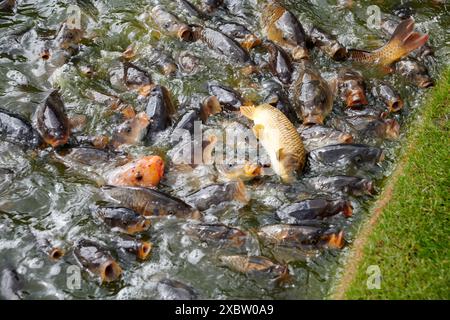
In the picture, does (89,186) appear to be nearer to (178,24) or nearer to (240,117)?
(240,117)

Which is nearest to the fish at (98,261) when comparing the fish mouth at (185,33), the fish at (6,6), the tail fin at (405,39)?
the fish mouth at (185,33)

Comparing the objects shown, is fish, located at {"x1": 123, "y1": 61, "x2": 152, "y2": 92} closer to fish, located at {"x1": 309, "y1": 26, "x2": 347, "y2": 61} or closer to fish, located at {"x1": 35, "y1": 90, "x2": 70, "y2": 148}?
fish, located at {"x1": 35, "y1": 90, "x2": 70, "y2": 148}

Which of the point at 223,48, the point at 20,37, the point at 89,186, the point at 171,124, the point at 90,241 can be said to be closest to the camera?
the point at 90,241

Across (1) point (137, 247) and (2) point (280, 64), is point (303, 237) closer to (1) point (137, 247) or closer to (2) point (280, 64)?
(1) point (137, 247)

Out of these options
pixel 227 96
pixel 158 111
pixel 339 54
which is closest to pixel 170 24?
pixel 227 96

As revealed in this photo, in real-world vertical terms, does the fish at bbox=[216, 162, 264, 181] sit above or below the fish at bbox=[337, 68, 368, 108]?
below

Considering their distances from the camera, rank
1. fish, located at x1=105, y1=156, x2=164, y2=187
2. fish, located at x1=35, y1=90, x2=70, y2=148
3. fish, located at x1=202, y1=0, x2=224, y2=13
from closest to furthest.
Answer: fish, located at x1=105, y1=156, x2=164, y2=187 < fish, located at x1=35, y1=90, x2=70, y2=148 < fish, located at x1=202, y1=0, x2=224, y2=13

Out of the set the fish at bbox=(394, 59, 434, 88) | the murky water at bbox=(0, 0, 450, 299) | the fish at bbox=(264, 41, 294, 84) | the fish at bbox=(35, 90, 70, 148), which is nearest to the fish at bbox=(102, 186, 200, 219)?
the murky water at bbox=(0, 0, 450, 299)
